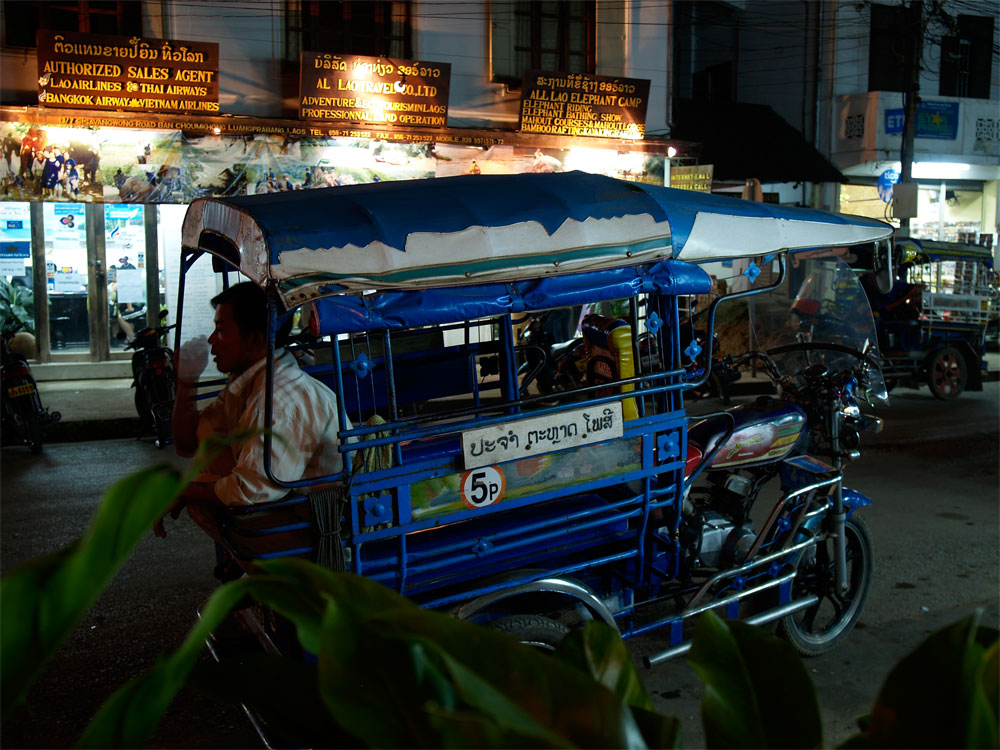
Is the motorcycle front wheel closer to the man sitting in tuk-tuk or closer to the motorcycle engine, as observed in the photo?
the man sitting in tuk-tuk

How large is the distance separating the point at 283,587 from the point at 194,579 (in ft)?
14.3

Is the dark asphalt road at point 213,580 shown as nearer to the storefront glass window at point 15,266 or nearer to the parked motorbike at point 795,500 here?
the parked motorbike at point 795,500

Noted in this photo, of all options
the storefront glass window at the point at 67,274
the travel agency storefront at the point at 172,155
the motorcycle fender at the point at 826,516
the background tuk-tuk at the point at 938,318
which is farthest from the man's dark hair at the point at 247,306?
the storefront glass window at the point at 67,274

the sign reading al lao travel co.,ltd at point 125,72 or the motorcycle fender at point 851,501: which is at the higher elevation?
the sign reading al lao travel co.,ltd at point 125,72

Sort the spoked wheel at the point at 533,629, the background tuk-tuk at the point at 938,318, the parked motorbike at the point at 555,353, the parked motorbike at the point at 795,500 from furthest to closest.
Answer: the background tuk-tuk at the point at 938,318 → the parked motorbike at the point at 555,353 → the parked motorbike at the point at 795,500 → the spoked wheel at the point at 533,629

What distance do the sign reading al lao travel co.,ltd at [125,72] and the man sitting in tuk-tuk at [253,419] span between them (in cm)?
766

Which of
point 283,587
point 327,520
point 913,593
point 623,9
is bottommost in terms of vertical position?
point 913,593

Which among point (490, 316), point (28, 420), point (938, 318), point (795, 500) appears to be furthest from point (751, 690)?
point (938, 318)

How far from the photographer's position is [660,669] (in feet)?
12.1

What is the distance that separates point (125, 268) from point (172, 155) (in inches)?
94.5

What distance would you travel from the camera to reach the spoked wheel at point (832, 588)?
3.84 m

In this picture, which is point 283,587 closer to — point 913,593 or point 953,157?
point 913,593

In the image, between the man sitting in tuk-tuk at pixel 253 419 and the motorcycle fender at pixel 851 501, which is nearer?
the man sitting in tuk-tuk at pixel 253 419

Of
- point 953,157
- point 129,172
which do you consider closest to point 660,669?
point 129,172
